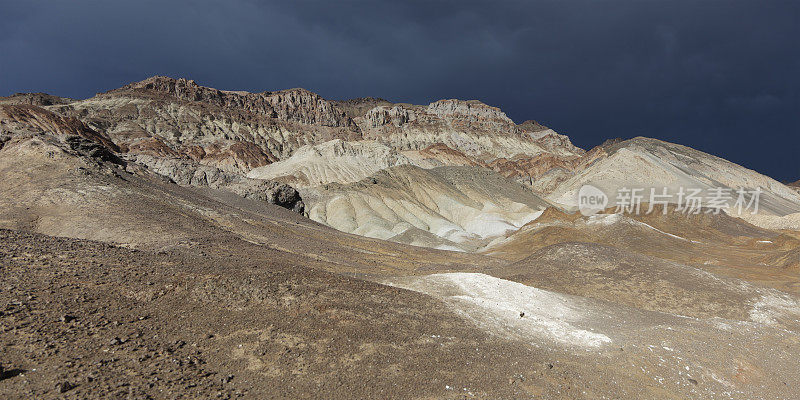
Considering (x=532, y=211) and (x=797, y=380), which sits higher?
(x=532, y=211)

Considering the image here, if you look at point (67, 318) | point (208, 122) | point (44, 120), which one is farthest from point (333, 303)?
point (208, 122)

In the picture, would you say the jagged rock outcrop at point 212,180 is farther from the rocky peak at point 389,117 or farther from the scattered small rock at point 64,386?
the rocky peak at point 389,117

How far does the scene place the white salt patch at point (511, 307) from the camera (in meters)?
12.2

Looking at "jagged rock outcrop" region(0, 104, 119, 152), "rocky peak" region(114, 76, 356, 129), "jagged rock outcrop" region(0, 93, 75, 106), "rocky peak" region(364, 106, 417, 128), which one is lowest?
"jagged rock outcrop" region(0, 104, 119, 152)

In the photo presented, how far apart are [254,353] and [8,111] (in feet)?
222

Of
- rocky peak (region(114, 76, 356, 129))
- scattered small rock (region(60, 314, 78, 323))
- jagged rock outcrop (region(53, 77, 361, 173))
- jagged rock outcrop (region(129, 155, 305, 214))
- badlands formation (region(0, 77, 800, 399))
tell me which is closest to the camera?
badlands formation (region(0, 77, 800, 399))

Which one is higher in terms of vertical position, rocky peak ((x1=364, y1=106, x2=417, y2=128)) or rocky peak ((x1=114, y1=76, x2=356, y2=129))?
rocky peak ((x1=364, y1=106, x2=417, y2=128))

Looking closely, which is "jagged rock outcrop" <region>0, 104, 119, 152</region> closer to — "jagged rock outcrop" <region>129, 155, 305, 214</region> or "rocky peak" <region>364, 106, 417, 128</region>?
"jagged rock outcrop" <region>129, 155, 305, 214</region>

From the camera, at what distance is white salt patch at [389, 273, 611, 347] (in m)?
12.2

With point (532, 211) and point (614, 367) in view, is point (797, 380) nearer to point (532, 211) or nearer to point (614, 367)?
point (614, 367)

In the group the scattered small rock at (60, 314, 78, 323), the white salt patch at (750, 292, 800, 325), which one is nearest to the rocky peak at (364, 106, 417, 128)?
the white salt patch at (750, 292, 800, 325)

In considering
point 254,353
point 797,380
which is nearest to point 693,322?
point 797,380

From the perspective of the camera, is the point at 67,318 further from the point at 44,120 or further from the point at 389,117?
the point at 389,117

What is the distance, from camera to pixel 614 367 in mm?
10125
